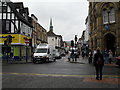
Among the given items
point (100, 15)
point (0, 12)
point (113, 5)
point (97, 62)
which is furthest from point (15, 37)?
point (97, 62)

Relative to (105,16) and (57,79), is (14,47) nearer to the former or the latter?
(105,16)

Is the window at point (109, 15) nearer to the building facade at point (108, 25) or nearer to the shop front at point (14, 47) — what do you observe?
the building facade at point (108, 25)

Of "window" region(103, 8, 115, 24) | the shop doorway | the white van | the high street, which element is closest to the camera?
the high street

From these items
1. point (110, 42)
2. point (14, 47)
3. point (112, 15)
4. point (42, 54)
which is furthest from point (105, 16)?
point (14, 47)

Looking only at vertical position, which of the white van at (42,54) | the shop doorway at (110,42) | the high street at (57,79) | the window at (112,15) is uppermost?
the window at (112,15)

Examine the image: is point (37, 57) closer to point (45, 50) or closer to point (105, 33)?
point (45, 50)

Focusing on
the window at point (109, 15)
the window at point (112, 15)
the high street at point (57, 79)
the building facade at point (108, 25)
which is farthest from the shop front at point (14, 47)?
the high street at point (57, 79)

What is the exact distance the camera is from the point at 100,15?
1001 inches

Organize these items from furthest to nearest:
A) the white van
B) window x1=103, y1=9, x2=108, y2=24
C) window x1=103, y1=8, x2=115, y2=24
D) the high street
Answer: window x1=103, y1=9, x2=108, y2=24 → window x1=103, y1=8, x2=115, y2=24 → the white van → the high street

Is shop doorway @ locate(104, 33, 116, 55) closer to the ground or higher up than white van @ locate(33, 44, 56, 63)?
higher up

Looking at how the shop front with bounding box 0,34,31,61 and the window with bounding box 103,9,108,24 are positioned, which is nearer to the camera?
the window with bounding box 103,9,108,24

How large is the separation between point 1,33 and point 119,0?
21.3m

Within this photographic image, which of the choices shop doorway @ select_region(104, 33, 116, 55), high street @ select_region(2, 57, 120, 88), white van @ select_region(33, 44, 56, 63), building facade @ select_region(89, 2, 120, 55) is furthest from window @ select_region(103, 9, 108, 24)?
high street @ select_region(2, 57, 120, 88)

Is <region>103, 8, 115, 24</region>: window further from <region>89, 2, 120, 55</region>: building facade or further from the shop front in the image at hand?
the shop front
